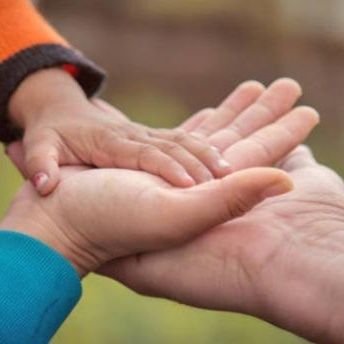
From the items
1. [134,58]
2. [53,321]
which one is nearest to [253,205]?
[53,321]

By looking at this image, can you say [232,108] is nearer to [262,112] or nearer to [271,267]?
[262,112]

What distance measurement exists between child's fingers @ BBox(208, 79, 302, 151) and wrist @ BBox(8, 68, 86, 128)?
0.14 m

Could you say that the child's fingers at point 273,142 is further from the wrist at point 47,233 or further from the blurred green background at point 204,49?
the blurred green background at point 204,49

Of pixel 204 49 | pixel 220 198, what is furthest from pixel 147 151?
pixel 204 49

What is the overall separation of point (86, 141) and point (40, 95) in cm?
11

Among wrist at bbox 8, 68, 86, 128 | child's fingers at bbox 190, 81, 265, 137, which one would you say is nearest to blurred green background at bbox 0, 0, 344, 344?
child's fingers at bbox 190, 81, 265, 137

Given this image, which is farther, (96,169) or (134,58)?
(134,58)

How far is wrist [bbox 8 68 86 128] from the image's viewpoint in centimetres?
104

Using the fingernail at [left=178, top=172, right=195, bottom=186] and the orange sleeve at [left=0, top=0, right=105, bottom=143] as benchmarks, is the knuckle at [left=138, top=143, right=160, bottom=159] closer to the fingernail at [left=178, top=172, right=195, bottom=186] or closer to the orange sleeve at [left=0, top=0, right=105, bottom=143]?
the fingernail at [left=178, top=172, right=195, bottom=186]

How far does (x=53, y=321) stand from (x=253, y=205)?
0.63 ft

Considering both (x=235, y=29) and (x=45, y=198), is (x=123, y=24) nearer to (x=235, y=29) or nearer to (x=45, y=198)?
(x=235, y=29)

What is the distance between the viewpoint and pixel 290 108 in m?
1.07

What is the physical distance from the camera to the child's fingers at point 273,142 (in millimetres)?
980

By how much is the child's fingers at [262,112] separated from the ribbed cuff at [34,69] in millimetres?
152
